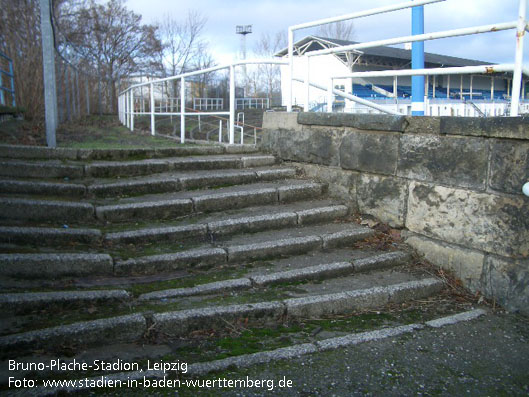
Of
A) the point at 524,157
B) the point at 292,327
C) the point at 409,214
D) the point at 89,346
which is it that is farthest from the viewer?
the point at 409,214

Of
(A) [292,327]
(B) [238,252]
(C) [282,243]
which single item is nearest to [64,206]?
(B) [238,252]

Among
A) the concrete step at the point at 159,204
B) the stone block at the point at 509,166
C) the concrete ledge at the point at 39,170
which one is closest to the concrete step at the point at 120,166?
the concrete ledge at the point at 39,170

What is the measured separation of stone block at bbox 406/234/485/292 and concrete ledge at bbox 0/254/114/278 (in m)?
2.79

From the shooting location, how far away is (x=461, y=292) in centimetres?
390

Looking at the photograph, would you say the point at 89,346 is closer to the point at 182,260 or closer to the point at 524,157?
the point at 182,260

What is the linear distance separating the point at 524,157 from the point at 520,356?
1452 millimetres

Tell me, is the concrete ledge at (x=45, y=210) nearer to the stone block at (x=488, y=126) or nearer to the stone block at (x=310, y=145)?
the stone block at (x=310, y=145)

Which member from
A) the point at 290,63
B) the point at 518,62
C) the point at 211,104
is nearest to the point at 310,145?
the point at 290,63

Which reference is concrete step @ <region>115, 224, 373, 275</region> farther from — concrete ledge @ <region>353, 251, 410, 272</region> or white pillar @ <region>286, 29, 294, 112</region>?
white pillar @ <region>286, 29, 294, 112</region>

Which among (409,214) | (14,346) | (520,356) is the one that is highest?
(409,214)

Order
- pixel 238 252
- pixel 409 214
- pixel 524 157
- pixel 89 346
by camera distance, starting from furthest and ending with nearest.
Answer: pixel 409 214 < pixel 238 252 < pixel 524 157 < pixel 89 346

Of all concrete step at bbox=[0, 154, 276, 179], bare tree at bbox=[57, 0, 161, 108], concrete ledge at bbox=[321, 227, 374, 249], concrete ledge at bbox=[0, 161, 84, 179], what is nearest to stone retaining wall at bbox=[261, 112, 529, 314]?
concrete ledge at bbox=[321, 227, 374, 249]

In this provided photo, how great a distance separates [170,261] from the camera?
3770 mm

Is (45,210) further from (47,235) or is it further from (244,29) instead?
(244,29)
